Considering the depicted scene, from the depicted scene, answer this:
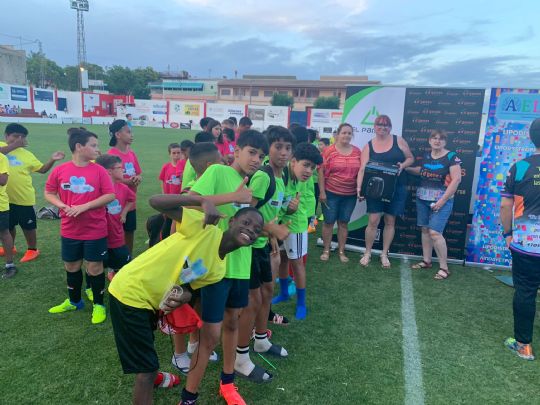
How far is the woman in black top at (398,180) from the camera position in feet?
18.6

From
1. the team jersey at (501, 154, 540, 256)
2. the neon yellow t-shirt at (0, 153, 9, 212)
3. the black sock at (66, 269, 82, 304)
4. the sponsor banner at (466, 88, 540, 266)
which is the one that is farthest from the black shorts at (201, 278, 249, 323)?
the sponsor banner at (466, 88, 540, 266)

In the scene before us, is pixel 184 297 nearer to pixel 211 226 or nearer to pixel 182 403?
pixel 211 226

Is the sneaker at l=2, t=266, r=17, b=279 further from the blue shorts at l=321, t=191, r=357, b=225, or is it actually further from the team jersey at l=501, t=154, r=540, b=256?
the team jersey at l=501, t=154, r=540, b=256

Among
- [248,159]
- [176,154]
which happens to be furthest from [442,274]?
[176,154]

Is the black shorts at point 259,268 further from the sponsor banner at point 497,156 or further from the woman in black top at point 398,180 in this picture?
the sponsor banner at point 497,156

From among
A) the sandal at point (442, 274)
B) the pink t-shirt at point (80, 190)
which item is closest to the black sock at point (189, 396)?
the pink t-shirt at point (80, 190)

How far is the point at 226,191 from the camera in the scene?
2486 mm

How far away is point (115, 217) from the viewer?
4.27m

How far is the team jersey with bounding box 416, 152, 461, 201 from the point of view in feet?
17.3

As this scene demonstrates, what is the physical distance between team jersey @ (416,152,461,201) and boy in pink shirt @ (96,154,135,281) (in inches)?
161

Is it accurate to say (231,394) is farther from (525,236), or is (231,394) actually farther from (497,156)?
(497,156)

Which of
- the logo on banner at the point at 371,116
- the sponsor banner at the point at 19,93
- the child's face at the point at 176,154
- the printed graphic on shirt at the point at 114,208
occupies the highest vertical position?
the sponsor banner at the point at 19,93

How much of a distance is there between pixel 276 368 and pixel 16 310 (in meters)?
2.80

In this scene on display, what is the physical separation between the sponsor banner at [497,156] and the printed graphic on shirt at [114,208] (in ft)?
16.8
